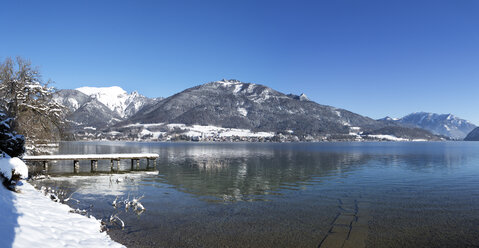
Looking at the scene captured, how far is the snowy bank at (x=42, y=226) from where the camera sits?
958cm

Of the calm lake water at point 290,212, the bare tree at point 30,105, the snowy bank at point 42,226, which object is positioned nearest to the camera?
the snowy bank at point 42,226

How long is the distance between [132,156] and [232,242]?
3937cm

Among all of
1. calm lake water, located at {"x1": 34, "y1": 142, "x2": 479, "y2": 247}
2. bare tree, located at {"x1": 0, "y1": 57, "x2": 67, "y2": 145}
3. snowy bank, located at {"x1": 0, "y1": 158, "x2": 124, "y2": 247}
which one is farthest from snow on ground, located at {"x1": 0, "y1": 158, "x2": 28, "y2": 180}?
bare tree, located at {"x1": 0, "y1": 57, "x2": 67, "y2": 145}

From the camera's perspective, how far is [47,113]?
129ft

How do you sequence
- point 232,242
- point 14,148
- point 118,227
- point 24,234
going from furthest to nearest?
point 14,148, point 118,227, point 232,242, point 24,234

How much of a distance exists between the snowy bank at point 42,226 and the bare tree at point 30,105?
26205 millimetres

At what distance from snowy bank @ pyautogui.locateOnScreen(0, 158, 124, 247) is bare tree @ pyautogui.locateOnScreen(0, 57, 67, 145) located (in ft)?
86.0

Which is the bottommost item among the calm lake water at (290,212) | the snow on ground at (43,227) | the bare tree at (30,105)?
the calm lake water at (290,212)

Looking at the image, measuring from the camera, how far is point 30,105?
3712cm

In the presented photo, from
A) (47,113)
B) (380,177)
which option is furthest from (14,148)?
(380,177)

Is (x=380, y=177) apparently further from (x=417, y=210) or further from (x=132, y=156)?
(x=132, y=156)

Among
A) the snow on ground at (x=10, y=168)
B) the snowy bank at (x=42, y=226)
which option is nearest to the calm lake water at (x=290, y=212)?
the snowy bank at (x=42, y=226)

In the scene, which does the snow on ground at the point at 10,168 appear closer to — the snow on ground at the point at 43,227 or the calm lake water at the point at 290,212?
the snow on ground at the point at 43,227

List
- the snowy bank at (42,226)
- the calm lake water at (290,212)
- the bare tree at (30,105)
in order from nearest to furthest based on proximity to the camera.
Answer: the snowy bank at (42,226), the calm lake water at (290,212), the bare tree at (30,105)
